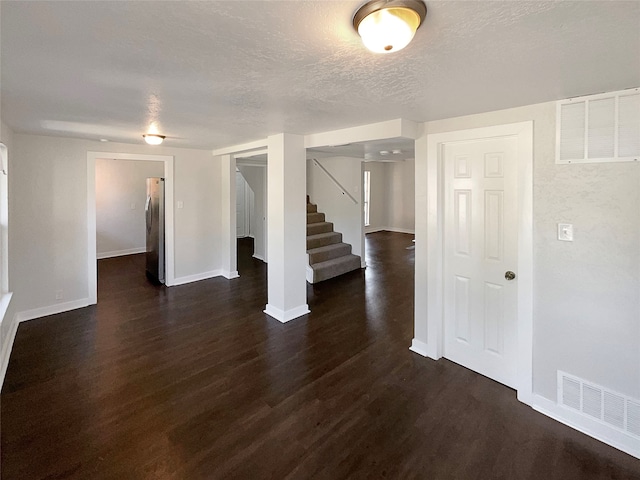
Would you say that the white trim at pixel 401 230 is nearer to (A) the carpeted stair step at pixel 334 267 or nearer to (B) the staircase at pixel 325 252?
(B) the staircase at pixel 325 252

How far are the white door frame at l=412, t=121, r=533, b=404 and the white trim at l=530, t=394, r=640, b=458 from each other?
87mm

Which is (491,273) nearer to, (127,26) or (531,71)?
(531,71)

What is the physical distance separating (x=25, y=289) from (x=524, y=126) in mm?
5364

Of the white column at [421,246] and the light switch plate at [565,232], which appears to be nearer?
the light switch plate at [565,232]

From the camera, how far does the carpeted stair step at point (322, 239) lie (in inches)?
234

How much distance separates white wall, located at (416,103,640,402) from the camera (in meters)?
1.93

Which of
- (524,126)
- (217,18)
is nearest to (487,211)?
(524,126)

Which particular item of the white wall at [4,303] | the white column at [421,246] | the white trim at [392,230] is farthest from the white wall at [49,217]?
the white trim at [392,230]

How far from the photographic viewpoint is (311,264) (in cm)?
558

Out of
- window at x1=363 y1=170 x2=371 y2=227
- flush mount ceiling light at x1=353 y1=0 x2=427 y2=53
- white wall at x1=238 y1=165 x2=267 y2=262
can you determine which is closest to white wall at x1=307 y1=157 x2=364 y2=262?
white wall at x1=238 y1=165 x2=267 y2=262

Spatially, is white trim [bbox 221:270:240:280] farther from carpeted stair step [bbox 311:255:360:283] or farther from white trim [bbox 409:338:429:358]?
white trim [bbox 409:338:429:358]

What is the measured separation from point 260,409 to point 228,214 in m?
3.83

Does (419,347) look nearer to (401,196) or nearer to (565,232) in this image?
(565,232)

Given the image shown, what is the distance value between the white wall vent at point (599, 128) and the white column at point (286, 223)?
247cm
